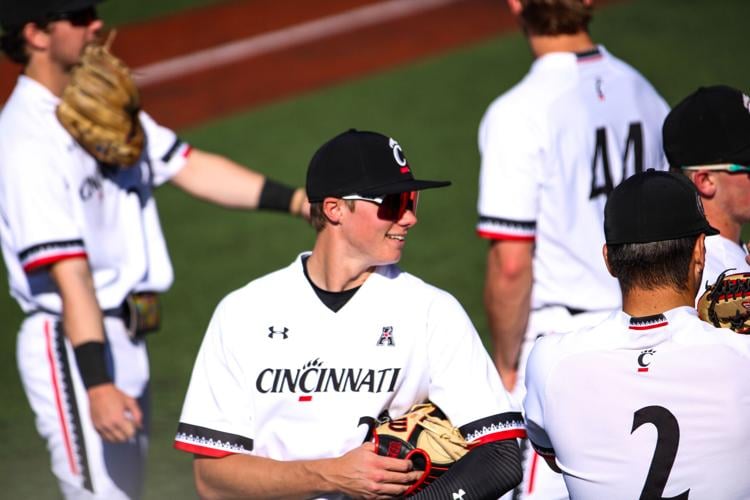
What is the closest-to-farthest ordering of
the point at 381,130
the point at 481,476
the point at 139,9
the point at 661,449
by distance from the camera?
the point at 661,449 → the point at 481,476 → the point at 381,130 → the point at 139,9

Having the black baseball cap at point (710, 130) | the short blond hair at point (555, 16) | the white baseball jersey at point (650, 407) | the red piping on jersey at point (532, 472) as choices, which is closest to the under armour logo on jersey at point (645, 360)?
the white baseball jersey at point (650, 407)

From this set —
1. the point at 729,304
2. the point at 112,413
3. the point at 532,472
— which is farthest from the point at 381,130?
the point at 729,304

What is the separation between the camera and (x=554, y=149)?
4.07 m

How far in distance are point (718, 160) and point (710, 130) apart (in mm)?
93

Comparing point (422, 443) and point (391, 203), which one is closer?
point (422, 443)

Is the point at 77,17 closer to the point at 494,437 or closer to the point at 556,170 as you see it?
the point at 556,170

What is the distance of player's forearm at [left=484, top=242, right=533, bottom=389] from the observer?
4121 mm

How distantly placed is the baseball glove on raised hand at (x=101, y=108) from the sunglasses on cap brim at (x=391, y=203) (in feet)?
4.48

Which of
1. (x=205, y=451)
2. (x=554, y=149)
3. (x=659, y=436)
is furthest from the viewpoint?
(x=554, y=149)

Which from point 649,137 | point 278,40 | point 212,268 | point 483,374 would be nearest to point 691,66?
point 278,40

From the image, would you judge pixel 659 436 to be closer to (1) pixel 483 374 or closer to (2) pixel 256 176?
(1) pixel 483 374

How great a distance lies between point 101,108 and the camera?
417 cm

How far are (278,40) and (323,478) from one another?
8.34 metres

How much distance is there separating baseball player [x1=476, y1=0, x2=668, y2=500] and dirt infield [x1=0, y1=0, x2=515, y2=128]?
5.74 metres
